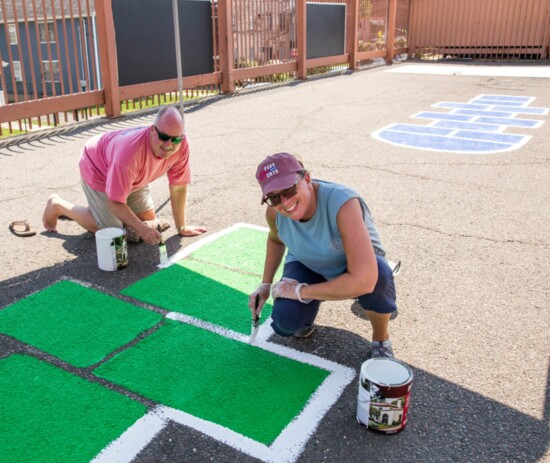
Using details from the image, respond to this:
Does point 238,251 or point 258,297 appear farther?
point 238,251

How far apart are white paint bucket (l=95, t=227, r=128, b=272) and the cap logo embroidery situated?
6.45ft

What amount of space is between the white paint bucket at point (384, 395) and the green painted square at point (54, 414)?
107cm

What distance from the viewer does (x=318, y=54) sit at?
55.3ft

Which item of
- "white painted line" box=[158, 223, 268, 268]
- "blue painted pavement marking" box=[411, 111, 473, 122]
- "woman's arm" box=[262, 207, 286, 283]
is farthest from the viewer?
"blue painted pavement marking" box=[411, 111, 473, 122]

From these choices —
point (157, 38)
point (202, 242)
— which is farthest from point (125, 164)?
point (157, 38)

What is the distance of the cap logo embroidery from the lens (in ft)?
8.06

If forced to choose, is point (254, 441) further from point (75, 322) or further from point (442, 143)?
point (442, 143)

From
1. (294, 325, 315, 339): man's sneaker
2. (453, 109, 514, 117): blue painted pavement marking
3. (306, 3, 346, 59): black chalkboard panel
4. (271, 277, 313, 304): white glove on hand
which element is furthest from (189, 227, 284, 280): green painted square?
(306, 3, 346, 59): black chalkboard panel

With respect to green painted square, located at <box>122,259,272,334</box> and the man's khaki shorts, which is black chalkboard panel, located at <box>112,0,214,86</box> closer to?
the man's khaki shorts

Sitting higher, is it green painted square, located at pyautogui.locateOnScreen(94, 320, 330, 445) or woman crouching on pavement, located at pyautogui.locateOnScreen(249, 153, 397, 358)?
woman crouching on pavement, located at pyautogui.locateOnScreen(249, 153, 397, 358)

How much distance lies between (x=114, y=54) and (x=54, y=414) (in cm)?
851

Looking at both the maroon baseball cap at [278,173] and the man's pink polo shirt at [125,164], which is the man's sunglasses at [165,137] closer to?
the man's pink polo shirt at [125,164]

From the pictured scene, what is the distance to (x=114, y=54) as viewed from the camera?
32.4ft

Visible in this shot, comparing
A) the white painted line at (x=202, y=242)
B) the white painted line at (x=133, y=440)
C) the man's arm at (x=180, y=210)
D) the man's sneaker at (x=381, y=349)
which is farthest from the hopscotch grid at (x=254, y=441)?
the man's arm at (x=180, y=210)
